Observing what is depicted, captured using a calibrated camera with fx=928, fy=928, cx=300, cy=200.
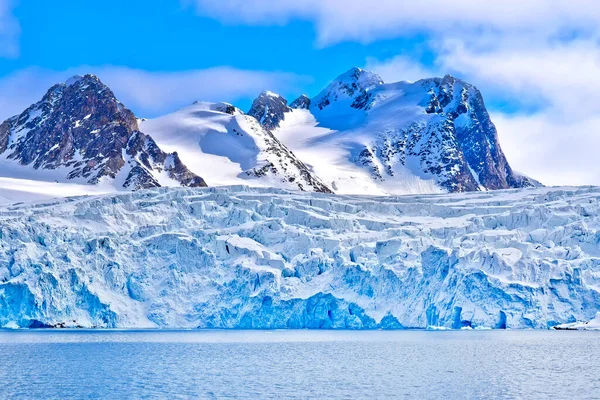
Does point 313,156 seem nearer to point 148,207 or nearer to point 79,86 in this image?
point 79,86

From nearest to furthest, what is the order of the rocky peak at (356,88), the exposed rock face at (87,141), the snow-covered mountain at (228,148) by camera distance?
the exposed rock face at (87,141)
the snow-covered mountain at (228,148)
the rocky peak at (356,88)

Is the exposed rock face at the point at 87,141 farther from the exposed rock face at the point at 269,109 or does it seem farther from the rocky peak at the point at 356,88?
the rocky peak at the point at 356,88

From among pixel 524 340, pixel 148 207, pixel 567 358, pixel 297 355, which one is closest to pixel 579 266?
pixel 524 340

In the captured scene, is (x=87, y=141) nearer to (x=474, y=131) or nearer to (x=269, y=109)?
(x=269, y=109)

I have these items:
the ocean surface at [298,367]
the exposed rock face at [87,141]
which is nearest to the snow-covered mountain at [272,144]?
the exposed rock face at [87,141]

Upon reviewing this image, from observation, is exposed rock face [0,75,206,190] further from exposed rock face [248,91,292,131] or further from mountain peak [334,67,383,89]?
mountain peak [334,67,383,89]

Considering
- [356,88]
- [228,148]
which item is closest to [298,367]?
[228,148]
